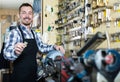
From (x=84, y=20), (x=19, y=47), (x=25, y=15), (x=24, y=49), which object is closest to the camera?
(x=19, y=47)

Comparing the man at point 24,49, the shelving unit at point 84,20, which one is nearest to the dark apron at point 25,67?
the man at point 24,49

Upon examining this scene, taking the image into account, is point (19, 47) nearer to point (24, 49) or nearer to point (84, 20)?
point (24, 49)

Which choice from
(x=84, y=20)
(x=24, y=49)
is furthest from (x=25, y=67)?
(x=84, y=20)

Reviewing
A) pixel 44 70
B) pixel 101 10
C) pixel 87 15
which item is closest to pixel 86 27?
pixel 87 15

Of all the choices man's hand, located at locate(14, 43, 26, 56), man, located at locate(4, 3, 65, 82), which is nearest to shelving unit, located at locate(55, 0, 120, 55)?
man, located at locate(4, 3, 65, 82)

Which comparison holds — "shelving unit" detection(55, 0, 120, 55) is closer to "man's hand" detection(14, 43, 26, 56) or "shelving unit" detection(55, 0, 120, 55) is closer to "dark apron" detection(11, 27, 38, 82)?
"dark apron" detection(11, 27, 38, 82)

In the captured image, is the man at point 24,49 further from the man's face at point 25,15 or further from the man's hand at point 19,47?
the man's hand at point 19,47

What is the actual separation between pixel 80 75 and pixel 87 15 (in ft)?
7.97

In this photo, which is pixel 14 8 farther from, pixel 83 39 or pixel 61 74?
pixel 61 74

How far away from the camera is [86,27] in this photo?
156 inches

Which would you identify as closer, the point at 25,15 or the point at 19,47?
the point at 19,47

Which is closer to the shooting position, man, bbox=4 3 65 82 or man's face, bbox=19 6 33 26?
man, bbox=4 3 65 82

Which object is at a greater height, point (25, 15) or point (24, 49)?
point (25, 15)

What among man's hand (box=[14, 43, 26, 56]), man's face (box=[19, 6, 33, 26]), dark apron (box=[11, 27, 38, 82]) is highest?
man's face (box=[19, 6, 33, 26])
